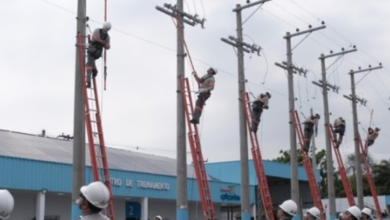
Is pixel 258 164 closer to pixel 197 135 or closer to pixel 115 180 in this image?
pixel 197 135

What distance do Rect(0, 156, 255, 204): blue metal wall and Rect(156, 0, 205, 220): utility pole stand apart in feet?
23.8

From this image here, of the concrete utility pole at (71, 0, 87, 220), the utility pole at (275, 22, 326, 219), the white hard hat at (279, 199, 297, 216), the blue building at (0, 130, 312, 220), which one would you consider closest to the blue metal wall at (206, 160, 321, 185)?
the blue building at (0, 130, 312, 220)

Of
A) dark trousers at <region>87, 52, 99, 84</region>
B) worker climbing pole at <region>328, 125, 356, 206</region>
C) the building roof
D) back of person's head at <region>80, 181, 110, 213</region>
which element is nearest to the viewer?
back of person's head at <region>80, 181, 110, 213</region>

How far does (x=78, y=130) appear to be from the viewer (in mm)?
15922

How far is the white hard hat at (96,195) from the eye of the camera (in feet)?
19.0

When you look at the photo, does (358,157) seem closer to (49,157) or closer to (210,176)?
(210,176)

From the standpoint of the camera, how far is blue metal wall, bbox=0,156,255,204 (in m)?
25.7

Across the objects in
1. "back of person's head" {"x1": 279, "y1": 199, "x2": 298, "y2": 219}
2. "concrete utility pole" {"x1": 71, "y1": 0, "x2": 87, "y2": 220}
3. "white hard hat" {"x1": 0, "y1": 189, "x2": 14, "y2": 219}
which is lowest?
"white hard hat" {"x1": 0, "y1": 189, "x2": 14, "y2": 219}

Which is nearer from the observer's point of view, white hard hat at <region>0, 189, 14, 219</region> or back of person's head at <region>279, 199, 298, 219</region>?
white hard hat at <region>0, 189, 14, 219</region>

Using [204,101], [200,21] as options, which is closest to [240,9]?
[200,21]

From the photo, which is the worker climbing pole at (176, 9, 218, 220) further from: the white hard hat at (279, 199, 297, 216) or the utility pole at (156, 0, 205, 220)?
the white hard hat at (279, 199, 297, 216)

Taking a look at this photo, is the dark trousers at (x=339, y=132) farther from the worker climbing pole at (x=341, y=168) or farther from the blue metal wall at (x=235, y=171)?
the blue metal wall at (x=235, y=171)

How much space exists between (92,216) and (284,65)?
24290 mm

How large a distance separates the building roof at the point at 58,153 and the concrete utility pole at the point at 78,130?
11.6 m
